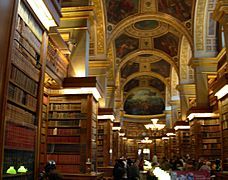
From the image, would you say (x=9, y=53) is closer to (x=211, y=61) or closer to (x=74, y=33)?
(x=74, y=33)

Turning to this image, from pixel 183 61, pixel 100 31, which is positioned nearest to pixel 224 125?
pixel 100 31

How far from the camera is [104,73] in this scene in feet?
47.9

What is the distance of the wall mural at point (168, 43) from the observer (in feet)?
68.1

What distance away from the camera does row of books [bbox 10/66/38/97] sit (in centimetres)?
405

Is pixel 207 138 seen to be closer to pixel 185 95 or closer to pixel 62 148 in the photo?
pixel 62 148

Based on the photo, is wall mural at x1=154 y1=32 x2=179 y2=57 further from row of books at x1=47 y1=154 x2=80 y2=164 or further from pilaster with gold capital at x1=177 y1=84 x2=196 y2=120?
row of books at x1=47 y1=154 x2=80 y2=164

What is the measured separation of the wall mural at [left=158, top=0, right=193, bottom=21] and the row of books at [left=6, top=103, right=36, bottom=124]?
1314 cm

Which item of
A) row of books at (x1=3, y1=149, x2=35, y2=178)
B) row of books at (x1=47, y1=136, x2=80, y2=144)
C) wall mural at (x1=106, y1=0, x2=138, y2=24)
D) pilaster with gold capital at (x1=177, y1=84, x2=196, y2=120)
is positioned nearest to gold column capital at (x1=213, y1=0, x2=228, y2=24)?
row of books at (x1=47, y1=136, x2=80, y2=144)

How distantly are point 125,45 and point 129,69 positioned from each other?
5.65m

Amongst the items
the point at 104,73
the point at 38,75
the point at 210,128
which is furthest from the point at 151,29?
the point at 38,75

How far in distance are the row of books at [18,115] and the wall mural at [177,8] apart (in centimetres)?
1314

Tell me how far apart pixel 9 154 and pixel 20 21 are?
2.00 metres

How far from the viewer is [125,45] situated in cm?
2223

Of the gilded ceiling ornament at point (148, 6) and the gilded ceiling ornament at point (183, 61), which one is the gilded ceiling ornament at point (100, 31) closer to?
the gilded ceiling ornament at point (148, 6)
